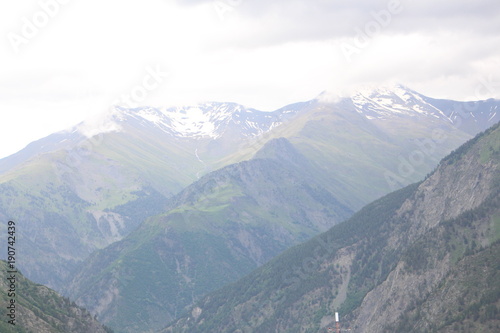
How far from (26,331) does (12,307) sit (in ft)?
26.7

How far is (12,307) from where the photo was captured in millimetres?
197625

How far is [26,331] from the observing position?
652 feet
